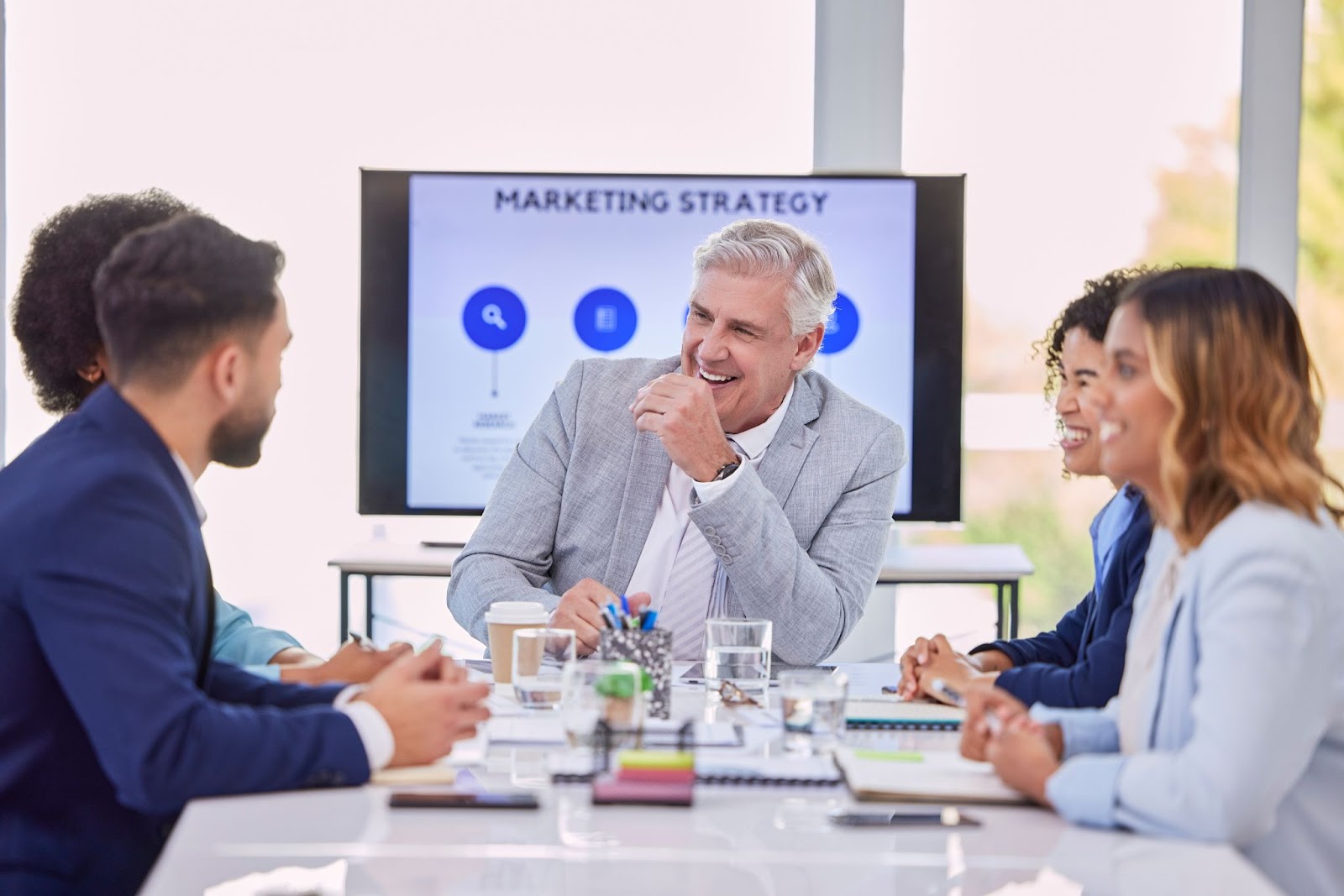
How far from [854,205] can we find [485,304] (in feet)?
3.84

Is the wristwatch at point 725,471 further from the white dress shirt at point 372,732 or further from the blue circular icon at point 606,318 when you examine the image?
the blue circular icon at point 606,318

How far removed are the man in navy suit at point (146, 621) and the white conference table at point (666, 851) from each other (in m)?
0.06

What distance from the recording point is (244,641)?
2.31 meters

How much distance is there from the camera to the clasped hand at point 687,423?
260cm

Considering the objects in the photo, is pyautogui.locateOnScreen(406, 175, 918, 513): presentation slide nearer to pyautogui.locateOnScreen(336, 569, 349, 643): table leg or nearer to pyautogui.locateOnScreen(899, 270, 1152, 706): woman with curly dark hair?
pyautogui.locateOnScreen(336, 569, 349, 643): table leg

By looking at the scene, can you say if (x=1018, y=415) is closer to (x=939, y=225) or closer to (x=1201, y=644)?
(x=939, y=225)

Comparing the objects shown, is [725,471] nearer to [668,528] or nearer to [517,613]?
[668,528]

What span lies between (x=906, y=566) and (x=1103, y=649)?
6.37 feet

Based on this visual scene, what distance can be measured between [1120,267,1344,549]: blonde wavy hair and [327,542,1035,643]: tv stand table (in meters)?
2.33

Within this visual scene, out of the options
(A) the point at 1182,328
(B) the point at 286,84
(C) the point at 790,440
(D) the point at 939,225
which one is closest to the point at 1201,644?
(A) the point at 1182,328

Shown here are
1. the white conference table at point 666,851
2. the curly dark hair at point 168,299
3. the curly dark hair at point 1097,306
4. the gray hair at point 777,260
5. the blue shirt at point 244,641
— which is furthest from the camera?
the gray hair at point 777,260

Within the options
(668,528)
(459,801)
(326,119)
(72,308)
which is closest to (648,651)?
(459,801)

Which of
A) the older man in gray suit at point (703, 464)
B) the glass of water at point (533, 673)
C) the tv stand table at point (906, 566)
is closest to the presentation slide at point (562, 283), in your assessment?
the tv stand table at point (906, 566)

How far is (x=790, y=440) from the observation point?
2.85m
